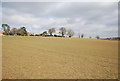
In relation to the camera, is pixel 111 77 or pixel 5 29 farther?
pixel 5 29

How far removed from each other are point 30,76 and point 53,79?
1167mm

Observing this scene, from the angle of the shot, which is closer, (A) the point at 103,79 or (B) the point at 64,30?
(A) the point at 103,79

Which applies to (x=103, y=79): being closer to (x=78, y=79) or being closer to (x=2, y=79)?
(x=78, y=79)

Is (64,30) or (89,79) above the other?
(64,30)

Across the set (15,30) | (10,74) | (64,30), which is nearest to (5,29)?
(15,30)

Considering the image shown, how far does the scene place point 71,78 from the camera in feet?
13.7

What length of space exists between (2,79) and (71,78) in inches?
127

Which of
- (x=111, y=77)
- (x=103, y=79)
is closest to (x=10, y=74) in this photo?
(x=103, y=79)

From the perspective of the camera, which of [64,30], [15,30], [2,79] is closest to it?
[2,79]

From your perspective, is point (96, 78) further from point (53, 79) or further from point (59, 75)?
point (53, 79)

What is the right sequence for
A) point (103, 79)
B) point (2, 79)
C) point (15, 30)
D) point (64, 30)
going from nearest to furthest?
point (2, 79) → point (103, 79) → point (15, 30) → point (64, 30)

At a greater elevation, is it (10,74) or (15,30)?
(15,30)

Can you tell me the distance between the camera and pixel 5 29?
8112 centimetres

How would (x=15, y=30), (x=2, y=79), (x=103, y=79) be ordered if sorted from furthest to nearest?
(x=15, y=30), (x=103, y=79), (x=2, y=79)
